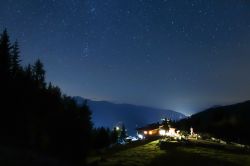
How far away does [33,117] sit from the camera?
56344 mm

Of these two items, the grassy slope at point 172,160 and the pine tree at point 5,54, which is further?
the pine tree at point 5,54

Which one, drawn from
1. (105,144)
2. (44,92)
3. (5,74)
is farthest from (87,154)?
(105,144)

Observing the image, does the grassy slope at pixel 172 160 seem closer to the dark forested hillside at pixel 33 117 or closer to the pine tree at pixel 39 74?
the dark forested hillside at pixel 33 117

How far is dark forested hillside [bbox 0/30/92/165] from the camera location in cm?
5212

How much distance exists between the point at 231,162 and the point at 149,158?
9943mm

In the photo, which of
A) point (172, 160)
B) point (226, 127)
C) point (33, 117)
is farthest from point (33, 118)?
point (226, 127)

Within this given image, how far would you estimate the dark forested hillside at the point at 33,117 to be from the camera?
52.1 meters

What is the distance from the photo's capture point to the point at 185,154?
50.4 m

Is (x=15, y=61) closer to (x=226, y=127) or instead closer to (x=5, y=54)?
(x=5, y=54)

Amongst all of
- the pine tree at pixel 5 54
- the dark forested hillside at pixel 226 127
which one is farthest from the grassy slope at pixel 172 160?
the dark forested hillside at pixel 226 127

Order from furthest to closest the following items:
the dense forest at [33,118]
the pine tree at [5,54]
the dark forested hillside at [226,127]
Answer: the dark forested hillside at [226,127]
the pine tree at [5,54]
the dense forest at [33,118]

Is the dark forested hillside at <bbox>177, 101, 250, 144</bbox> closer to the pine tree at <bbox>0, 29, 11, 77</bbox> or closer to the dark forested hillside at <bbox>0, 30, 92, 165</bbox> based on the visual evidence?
the dark forested hillside at <bbox>0, 30, 92, 165</bbox>

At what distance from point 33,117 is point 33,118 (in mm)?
170

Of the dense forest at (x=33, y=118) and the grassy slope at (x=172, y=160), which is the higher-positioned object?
the dense forest at (x=33, y=118)
